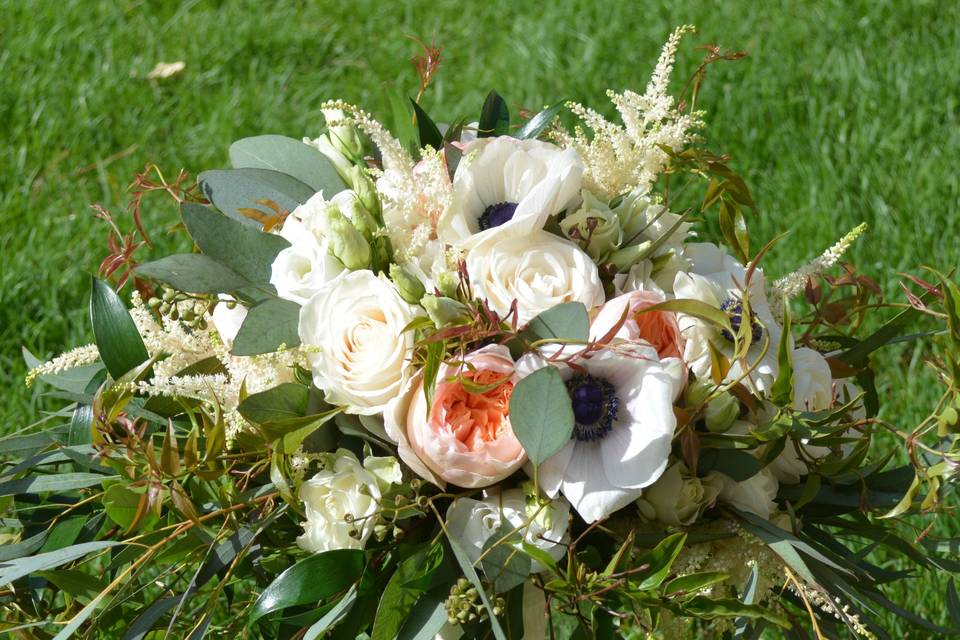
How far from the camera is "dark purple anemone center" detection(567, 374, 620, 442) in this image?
2.90 feet

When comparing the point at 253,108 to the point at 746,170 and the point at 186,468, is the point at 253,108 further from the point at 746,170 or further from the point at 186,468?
the point at 186,468

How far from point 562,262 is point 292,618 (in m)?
0.36

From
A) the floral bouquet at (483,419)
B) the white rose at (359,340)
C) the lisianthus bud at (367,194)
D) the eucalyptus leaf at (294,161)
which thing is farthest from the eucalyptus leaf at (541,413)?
the eucalyptus leaf at (294,161)

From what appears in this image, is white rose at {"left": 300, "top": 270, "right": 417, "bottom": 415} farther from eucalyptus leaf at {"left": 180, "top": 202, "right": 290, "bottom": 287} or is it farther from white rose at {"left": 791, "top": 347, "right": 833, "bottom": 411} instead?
white rose at {"left": 791, "top": 347, "right": 833, "bottom": 411}

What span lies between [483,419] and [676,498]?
167 millimetres

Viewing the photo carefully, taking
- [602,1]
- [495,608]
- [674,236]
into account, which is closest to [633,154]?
[674,236]

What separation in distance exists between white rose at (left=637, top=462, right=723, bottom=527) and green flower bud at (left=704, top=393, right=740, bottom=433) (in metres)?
0.04

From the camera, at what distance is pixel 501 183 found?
975mm

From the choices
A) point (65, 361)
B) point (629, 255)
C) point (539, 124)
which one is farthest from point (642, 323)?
point (65, 361)

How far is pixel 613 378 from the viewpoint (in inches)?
35.1

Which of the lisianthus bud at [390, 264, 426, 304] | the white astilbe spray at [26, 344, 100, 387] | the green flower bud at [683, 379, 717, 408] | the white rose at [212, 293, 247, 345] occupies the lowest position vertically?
the green flower bud at [683, 379, 717, 408]

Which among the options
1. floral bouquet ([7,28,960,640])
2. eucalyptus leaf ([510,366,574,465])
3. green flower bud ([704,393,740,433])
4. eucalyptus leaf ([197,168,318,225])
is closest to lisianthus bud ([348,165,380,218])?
floral bouquet ([7,28,960,640])

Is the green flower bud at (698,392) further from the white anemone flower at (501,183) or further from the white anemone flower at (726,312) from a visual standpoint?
the white anemone flower at (501,183)

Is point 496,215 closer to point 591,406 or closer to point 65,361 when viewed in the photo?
point 591,406
